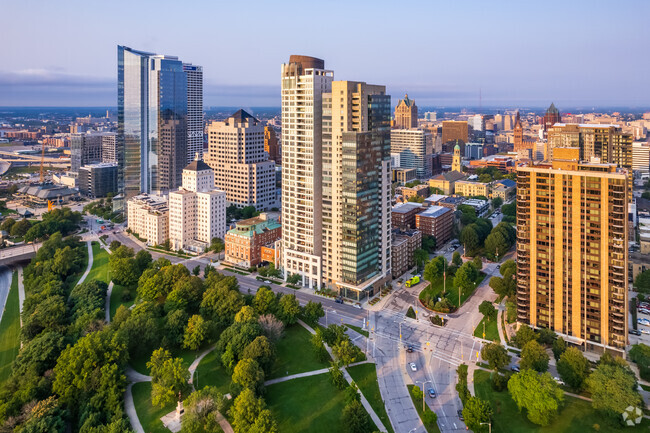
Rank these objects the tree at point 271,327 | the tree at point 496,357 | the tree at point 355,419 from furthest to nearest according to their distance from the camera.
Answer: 1. the tree at point 271,327
2. the tree at point 496,357
3. the tree at point 355,419

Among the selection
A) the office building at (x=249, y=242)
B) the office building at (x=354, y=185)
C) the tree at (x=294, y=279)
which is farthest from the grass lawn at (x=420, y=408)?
the office building at (x=249, y=242)

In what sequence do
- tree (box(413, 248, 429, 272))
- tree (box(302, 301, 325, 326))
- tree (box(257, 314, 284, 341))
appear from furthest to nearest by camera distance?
tree (box(413, 248, 429, 272)), tree (box(302, 301, 325, 326)), tree (box(257, 314, 284, 341))

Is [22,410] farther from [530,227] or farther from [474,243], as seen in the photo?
[474,243]

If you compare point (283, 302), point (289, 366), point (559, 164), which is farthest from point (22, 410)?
point (559, 164)

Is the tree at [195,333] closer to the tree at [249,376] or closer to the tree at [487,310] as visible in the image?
the tree at [249,376]

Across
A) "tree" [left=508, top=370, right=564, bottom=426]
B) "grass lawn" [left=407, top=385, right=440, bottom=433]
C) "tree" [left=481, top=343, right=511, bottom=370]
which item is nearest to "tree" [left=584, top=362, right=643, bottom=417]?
"tree" [left=508, top=370, right=564, bottom=426]

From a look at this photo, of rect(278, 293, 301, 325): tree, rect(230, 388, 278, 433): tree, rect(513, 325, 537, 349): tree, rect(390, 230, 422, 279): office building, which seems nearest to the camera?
rect(230, 388, 278, 433): tree

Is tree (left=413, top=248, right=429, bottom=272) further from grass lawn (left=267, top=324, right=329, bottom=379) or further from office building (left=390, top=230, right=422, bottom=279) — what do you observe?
grass lawn (left=267, top=324, right=329, bottom=379)
